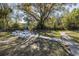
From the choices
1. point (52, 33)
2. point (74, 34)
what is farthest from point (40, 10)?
point (74, 34)

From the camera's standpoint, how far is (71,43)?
5.23 ft

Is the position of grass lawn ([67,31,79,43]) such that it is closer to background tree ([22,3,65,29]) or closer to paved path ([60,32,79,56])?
paved path ([60,32,79,56])

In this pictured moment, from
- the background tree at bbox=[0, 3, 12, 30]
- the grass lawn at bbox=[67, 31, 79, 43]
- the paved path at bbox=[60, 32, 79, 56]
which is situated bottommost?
the paved path at bbox=[60, 32, 79, 56]

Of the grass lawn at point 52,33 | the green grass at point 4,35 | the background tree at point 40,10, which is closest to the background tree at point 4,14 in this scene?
the green grass at point 4,35

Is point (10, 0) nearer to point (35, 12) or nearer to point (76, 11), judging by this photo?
point (35, 12)

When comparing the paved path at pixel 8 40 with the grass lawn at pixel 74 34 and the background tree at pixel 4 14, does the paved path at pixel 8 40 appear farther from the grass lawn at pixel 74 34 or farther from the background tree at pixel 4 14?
the grass lawn at pixel 74 34

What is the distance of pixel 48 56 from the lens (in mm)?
1575

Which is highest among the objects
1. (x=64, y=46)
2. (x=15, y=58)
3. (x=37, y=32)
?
(x=37, y=32)

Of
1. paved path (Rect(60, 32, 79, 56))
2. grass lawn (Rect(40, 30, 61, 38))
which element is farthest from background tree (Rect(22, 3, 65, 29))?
paved path (Rect(60, 32, 79, 56))

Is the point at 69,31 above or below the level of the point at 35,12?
below

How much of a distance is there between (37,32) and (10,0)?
0.38 metres

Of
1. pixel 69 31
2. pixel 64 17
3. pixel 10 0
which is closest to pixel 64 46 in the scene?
pixel 69 31

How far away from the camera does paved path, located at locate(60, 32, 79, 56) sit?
5.15 feet

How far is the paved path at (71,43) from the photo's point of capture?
157cm
